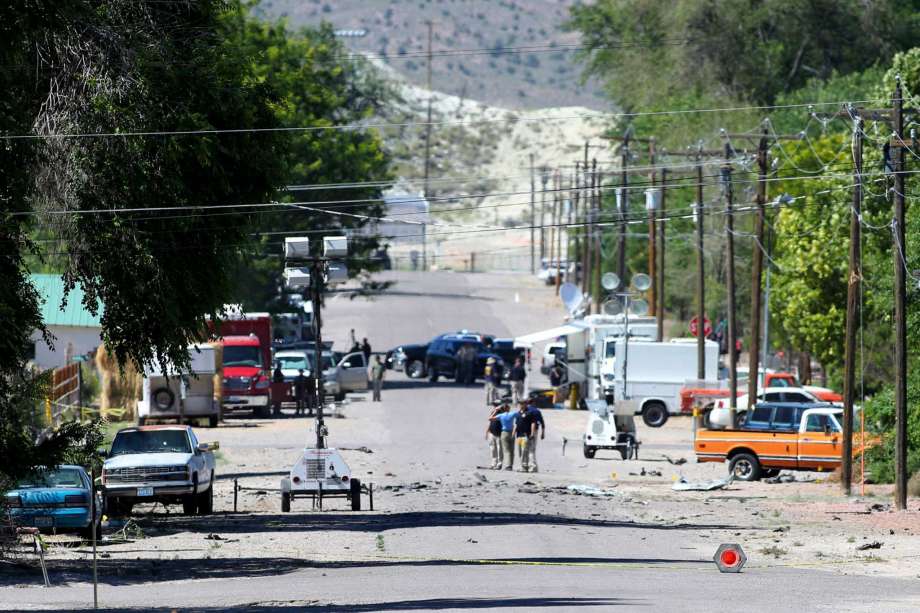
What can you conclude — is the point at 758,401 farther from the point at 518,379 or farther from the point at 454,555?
the point at 454,555

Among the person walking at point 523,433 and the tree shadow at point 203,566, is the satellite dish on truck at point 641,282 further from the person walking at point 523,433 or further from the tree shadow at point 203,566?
the tree shadow at point 203,566

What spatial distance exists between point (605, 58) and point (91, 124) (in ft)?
260

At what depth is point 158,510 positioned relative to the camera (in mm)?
32094

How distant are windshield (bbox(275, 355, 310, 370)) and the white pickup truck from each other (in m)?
25.3

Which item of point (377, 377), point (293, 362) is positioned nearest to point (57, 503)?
point (377, 377)

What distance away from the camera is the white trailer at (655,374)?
166 feet

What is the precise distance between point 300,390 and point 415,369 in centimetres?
1327

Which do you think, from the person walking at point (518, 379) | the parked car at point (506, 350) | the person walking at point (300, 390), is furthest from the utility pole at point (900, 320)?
the parked car at point (506, 350)

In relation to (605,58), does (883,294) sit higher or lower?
lower

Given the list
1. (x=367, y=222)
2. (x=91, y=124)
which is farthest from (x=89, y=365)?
(x=91, y=124)

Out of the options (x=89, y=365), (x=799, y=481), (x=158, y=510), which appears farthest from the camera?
(x=89, y=365)

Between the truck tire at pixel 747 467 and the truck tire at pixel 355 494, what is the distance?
10084 millimetres

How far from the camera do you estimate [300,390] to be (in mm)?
54312

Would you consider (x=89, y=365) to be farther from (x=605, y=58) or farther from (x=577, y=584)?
(x=605, y=58)
